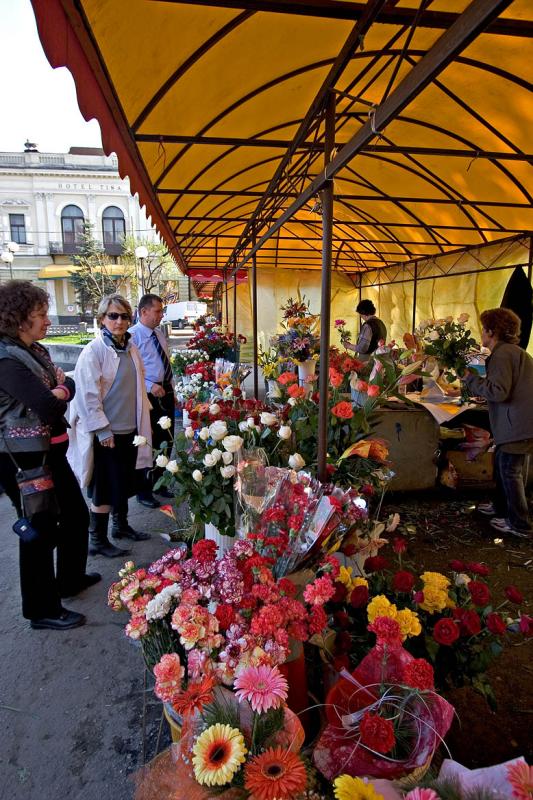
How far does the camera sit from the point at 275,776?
74 centimetres

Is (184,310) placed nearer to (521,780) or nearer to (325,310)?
(325,310)

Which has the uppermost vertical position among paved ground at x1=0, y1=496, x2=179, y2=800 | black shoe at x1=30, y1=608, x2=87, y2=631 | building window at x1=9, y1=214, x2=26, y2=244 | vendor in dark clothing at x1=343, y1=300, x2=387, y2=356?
building window at x1=9, y1=214, x2=26, y2=244

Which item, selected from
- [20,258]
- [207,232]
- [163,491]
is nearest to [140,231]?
[20,258]

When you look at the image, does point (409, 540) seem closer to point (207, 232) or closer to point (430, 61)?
point (430, 61)

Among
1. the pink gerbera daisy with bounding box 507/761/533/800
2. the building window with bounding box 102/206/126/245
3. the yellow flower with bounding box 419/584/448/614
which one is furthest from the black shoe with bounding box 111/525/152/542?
the building window with bounding box 102/206/126/245

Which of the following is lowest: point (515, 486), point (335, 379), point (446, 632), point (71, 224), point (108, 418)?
point (515, 486)

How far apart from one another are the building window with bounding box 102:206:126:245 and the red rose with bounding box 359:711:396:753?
1279 inches

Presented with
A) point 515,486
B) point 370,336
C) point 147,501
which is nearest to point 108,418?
point 147,501

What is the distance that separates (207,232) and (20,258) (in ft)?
89.0

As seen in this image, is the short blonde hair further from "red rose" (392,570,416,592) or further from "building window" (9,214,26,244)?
"building window" (9,214,26,244)

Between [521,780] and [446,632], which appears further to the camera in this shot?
[446,632]

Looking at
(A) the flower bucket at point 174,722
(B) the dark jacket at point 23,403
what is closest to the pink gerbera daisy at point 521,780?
(A) the flower bucket at point 174,722

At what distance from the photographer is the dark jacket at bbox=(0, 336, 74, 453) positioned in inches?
78.0

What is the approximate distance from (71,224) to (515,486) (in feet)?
106
